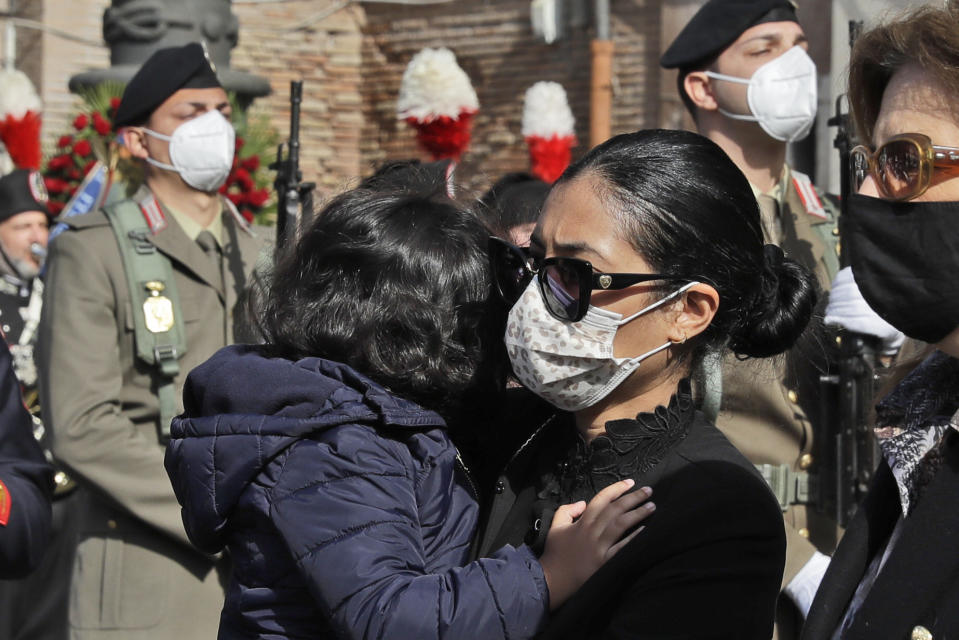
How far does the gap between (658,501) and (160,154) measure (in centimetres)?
311

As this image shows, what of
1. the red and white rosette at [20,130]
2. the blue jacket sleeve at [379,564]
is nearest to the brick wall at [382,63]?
the red and white rosette at [20,130]

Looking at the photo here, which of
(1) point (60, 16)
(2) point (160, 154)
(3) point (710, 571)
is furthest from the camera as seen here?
(1) point (60, 16)

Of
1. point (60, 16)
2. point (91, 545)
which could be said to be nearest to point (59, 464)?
point (91, 545)

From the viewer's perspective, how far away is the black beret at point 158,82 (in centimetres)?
459

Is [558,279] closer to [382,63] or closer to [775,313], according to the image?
[775,313]

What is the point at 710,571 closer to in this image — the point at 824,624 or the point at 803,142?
the point at 824,624

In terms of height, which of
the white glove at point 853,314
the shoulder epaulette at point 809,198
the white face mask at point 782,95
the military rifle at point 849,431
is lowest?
the military rifle at point 849,431

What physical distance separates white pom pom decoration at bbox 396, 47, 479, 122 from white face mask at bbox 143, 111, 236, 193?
6.89 feet

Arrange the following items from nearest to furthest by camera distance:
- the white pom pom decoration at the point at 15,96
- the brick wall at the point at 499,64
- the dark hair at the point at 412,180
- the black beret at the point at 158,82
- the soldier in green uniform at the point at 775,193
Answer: the dark hair at the point at 412,180 < the soldier in green uniform at the point at 775,193 < the black beret at the point at 158,82 < the white pom pom decoration at the point at 15,96 < the brick wall at the point at 499,64

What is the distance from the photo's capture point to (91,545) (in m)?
3.91

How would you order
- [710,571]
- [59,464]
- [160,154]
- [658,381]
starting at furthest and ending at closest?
[160,154], [59,464], [658,381], [710,571]

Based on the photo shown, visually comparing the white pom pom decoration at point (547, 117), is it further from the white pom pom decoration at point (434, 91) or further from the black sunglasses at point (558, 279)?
the black sunglasses at point (558, 279)

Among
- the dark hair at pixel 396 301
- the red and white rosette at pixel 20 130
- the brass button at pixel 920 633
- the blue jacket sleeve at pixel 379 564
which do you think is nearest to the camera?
the brass button at pixel 920 633

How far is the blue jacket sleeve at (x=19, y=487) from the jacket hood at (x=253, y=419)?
0.74 meters
